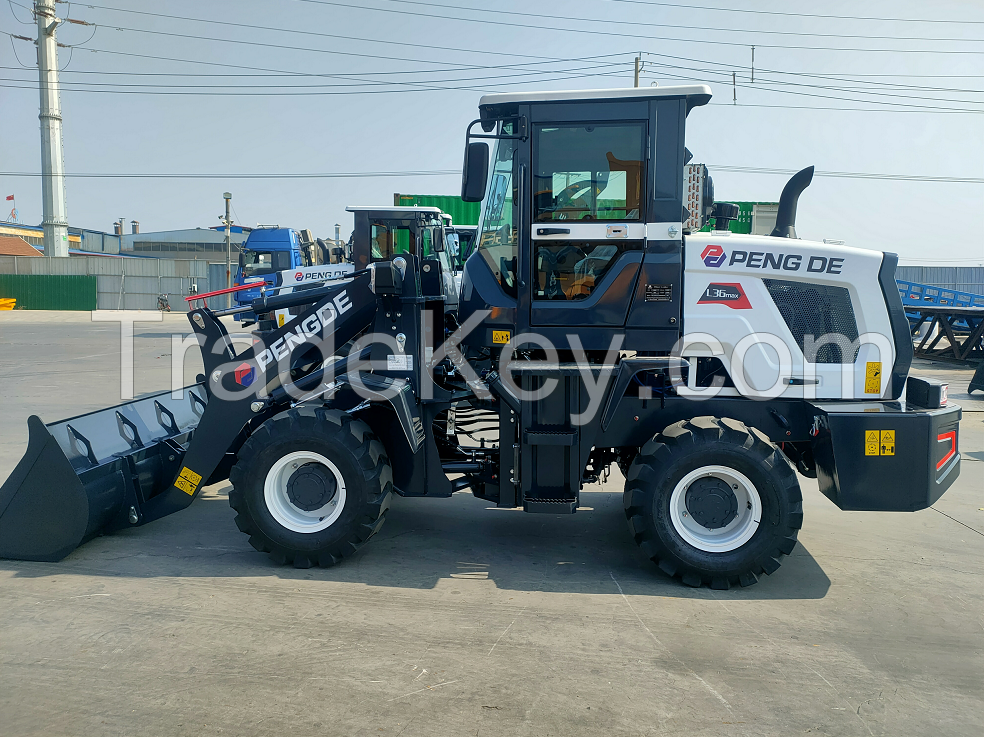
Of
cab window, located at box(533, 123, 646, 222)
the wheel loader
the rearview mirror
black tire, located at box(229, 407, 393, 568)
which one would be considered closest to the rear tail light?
the wheel loader

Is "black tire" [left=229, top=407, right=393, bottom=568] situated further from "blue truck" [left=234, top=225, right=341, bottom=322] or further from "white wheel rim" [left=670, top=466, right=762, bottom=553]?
"blue truck" [left=234, top=225, right=341, bottom=322]

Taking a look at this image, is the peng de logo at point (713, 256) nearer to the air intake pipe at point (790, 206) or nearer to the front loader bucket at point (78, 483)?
the air intake pipe at point (790, 206)

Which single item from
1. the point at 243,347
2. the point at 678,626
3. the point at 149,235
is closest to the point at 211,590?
the point at 243,347

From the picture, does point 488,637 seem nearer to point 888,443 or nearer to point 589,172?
point 888,443

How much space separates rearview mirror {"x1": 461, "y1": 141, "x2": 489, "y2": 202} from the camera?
458 centimetres

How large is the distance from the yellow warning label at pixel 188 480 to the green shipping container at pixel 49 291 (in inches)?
1626

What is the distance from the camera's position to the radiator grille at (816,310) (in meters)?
4.79

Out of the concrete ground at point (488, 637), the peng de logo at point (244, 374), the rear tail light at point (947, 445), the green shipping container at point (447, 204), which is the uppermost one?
the green shipping container at point (447, 204)

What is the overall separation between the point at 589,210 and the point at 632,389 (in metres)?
1.24

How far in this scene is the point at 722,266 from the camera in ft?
15.6

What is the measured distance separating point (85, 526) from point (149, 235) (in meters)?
85.1

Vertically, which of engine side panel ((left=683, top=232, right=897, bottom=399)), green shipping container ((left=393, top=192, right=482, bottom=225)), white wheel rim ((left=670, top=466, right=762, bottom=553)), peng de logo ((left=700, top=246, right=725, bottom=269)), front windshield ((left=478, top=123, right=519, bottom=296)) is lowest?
white wheel rim ((left=670, top=466, right=762, bottom=553))

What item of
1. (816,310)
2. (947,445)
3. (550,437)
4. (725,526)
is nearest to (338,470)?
(550,437)

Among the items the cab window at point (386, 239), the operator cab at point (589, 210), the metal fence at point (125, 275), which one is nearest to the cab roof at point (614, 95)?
the operator cab at point (589, 210)
